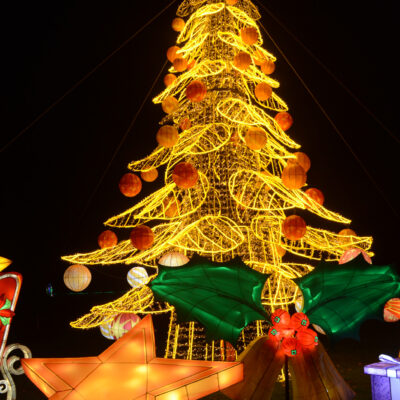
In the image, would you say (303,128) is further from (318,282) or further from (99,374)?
(99,374)

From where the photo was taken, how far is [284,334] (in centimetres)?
475

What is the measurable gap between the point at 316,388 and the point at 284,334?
1.79 feet

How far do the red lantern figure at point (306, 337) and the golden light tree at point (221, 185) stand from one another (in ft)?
9.56

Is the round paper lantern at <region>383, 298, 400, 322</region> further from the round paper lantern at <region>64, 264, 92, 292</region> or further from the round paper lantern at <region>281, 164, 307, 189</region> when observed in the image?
the round paper lantern at <region>64, 264, 92, 292</region>

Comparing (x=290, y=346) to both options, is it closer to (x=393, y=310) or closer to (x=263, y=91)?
(x=393, y=310)

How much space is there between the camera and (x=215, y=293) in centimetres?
496

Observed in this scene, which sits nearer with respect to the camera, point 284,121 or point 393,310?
point 393,310

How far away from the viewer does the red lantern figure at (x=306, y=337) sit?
186 inches

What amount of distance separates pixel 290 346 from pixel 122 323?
13.8 feet

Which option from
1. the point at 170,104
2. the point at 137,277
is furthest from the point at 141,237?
the point at 170,104

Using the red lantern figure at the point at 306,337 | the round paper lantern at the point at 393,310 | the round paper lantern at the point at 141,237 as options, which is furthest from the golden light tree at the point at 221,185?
the red lantern figure at the point at 306,337

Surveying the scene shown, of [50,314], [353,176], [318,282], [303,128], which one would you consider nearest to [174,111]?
[318,282]

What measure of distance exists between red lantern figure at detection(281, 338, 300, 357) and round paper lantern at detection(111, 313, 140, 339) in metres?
4.02

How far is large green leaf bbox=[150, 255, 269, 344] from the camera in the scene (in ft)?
16.1
